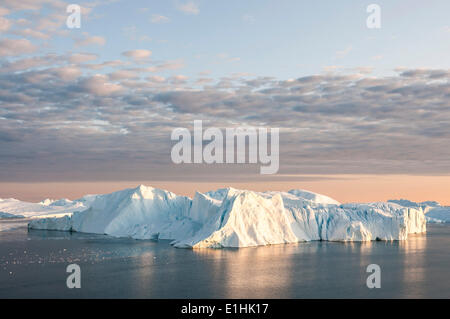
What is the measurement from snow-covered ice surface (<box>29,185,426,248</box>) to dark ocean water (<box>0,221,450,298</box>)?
9.30 feet

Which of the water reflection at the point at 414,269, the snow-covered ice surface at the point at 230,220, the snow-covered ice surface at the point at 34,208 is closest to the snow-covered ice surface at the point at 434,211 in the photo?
the snow-covered ice surface at the point at 230,220

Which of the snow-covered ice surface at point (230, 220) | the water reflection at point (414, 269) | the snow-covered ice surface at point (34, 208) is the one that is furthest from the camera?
the snow-covered ice surface at point (34, 208)

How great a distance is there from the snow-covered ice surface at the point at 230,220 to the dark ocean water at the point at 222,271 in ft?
9.30

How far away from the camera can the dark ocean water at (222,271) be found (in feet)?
72.8

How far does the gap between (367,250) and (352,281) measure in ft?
48.9

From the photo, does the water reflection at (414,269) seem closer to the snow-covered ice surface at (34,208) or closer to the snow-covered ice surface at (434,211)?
the snow-covered ice surface at (34,208)

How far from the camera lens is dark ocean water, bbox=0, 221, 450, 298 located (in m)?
22.2

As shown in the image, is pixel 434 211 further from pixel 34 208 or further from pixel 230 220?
pixel 34 208

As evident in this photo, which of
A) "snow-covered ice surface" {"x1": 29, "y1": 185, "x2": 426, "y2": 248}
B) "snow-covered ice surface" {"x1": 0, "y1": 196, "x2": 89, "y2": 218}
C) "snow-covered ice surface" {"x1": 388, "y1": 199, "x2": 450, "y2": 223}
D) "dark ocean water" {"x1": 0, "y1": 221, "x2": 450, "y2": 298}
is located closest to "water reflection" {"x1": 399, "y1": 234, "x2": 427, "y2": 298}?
"dark ocean water" {"x1": 0, "y1": 221, "x2": 450, "y2": 298}

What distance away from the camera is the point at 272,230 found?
43406 millimetres

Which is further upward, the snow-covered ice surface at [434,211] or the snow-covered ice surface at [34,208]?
the snow-covered ice surface at [34,208]

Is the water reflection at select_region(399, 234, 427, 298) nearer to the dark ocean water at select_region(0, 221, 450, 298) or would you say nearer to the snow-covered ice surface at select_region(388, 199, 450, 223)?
the dark ocean water at select_region(0, 221, 450, 298)
